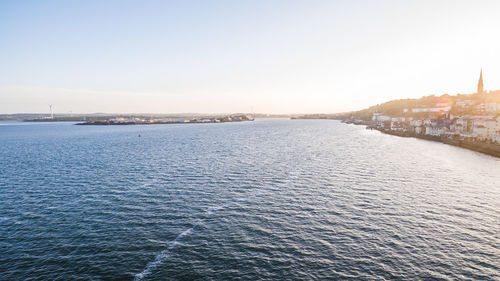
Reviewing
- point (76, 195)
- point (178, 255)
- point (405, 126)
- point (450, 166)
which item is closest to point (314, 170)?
point (450, 166)

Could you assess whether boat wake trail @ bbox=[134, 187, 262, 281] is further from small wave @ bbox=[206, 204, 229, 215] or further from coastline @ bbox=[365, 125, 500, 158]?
coastline @ bbox=[365, 125, 500, 158]

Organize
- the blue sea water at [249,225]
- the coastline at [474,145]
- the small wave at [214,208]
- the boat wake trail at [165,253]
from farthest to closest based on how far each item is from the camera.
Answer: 1. the coastline at [474,145]
2. the small wave at [214,208]
3. the blue sea water at [249,225]
4. the boat wake trail at [165,253]

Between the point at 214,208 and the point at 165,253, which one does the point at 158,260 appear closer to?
the point at 165,253

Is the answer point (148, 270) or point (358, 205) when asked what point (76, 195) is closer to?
point (148, 270)

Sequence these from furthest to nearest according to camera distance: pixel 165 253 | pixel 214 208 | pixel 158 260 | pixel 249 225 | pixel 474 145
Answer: pixel 474 145
pixel 214 208
pixel 249 225
pixel 165 253
pixel 158 260

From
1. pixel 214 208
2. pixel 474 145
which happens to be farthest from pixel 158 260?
pixel 474 145

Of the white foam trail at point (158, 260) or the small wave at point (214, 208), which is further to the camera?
the small wave at point (214, 208)

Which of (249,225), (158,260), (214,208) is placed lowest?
(158,260)

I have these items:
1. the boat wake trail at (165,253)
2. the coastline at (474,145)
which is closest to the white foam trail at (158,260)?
the boat wake trail at (165,253)

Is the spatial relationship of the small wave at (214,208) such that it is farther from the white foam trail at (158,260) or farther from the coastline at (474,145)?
the coastline at (474,145)

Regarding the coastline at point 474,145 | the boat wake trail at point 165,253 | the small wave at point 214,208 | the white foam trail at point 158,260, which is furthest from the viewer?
the coastline at point 474,145
